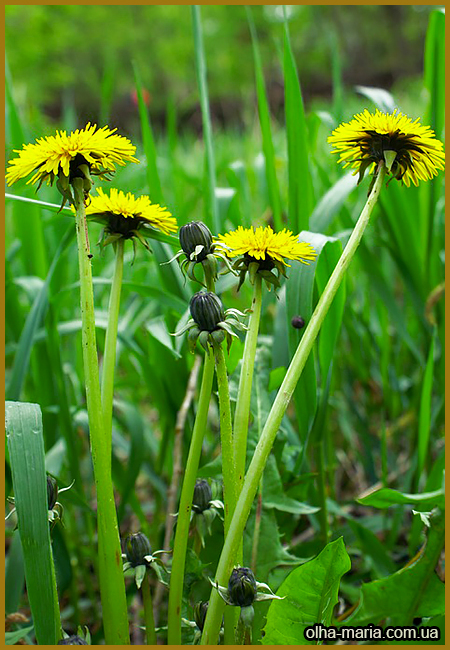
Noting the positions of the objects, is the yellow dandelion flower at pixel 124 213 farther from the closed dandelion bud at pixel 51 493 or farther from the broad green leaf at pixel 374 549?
the broad green leaf at pixel 374 549

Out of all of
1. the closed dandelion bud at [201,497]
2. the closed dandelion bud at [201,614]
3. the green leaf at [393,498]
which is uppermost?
the closed dandelion bud at [201,497]

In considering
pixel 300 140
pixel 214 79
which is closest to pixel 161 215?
pixel 300 140

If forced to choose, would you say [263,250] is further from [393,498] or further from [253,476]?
[393,498]

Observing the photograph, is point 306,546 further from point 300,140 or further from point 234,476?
point 300,140

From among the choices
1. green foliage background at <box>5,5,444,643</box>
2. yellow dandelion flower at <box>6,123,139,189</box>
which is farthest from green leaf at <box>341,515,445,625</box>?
yellow dandelion flower at <box>6,123,139,189</box>

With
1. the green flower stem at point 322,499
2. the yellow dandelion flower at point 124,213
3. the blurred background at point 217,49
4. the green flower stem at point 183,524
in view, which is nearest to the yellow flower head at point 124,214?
the yellow dandelion flower at point 124,213

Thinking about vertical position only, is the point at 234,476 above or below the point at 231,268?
below
